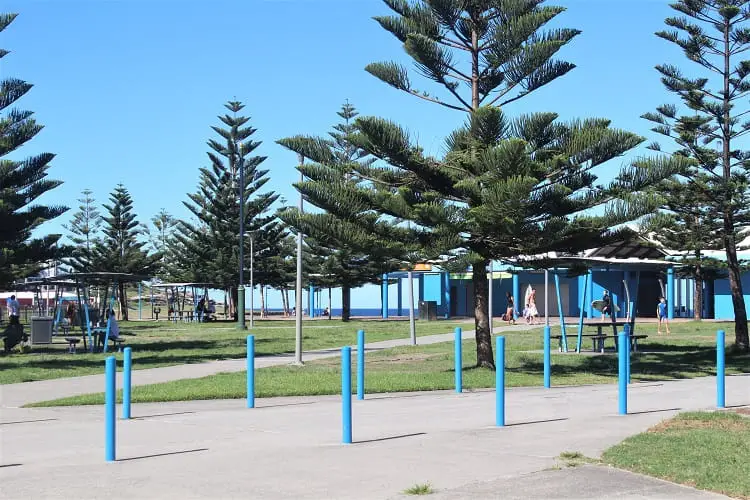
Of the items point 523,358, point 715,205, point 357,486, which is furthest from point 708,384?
point 357,486

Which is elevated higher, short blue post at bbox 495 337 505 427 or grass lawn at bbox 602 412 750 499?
short blue post at bbox 495 337 505 427

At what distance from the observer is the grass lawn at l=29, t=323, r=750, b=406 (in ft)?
45.9

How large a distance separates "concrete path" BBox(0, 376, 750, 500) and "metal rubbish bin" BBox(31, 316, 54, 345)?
1216 cm

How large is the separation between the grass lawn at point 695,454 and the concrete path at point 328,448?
26cm

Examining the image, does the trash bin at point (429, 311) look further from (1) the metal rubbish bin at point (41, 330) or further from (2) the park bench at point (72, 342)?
(2) the park bench at point (72, 342)

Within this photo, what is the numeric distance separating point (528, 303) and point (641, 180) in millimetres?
23548

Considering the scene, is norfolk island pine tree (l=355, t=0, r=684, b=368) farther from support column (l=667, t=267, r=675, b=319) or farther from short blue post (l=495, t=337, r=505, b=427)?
support column (l=667, t=267, r=675, b=319)

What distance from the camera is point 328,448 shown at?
8.84m

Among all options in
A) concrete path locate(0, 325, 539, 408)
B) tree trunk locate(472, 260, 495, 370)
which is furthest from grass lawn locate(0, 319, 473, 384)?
tree trunk locate(472, 260, 495, 370)

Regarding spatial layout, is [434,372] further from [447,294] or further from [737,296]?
[447,294]

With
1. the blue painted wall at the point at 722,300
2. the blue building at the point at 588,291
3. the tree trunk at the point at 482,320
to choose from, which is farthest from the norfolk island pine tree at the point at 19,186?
the blue painted wall at the point at 722,300

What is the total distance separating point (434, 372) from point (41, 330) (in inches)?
450

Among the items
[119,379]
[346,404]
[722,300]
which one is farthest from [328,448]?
[722,300]

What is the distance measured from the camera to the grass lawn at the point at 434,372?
13977 mm
